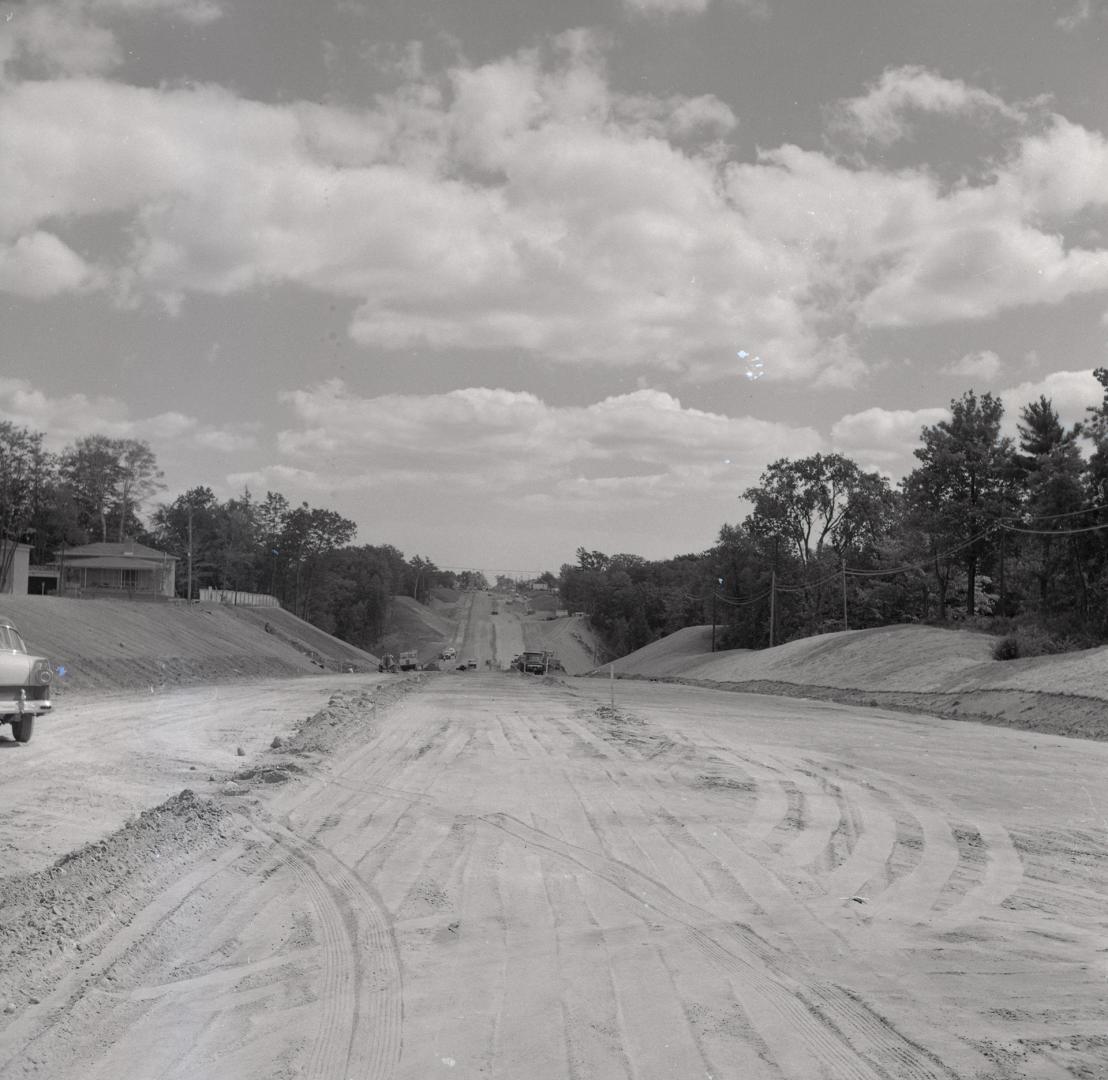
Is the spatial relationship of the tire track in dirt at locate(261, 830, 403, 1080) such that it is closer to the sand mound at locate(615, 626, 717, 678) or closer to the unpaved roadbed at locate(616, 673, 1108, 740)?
the unpaved roadbed at locate(616, 673, 1108, 740)

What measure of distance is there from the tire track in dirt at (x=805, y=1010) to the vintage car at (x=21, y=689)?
41.3 feet

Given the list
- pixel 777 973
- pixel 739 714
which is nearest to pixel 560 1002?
pixel 777 973

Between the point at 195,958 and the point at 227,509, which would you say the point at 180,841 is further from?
the point at 227,509

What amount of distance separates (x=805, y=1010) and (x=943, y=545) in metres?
61.1

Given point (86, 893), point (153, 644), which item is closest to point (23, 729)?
point (86, 893)

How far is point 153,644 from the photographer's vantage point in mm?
45812

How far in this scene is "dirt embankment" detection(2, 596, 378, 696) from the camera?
116 feet

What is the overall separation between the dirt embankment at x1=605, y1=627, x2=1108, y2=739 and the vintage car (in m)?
22.5

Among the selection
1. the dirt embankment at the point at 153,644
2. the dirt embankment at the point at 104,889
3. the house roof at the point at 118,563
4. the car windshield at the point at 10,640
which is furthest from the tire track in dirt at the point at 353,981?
the house roof at the point at 118,563

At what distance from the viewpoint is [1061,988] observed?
6.32 meters

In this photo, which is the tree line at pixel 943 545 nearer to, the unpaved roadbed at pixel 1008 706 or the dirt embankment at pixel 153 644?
the unpaved roadbed at pixel 1008 706

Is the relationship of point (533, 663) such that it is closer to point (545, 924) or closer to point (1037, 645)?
point (1037, 645)

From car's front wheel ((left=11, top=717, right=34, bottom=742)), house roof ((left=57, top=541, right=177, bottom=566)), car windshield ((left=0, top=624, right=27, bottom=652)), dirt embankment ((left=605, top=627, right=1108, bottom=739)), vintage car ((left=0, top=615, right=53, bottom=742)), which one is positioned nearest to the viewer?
vintage car ((left=0, top=615, right=53, bottom=742))

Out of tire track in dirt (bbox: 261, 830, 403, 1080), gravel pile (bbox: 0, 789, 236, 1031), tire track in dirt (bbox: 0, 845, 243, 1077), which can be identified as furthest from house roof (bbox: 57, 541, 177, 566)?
tire track in dirt (bbox: 261, 830, 403, 1080)
